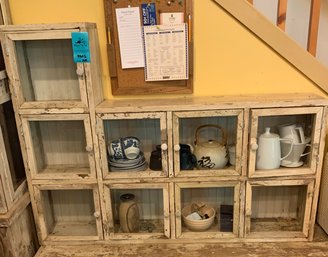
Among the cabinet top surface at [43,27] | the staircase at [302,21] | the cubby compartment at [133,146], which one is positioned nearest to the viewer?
the cabinet top surface at [43,27]

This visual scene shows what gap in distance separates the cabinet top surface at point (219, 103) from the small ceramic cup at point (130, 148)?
18 centimetres

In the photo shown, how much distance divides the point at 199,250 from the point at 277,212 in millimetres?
530

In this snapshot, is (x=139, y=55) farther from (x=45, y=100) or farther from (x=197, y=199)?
(x=197, y=199)

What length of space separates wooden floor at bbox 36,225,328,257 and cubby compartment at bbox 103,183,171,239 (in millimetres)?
65

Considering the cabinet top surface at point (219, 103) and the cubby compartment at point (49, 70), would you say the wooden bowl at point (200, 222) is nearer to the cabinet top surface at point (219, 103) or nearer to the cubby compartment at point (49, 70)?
the cabinet top surface at point (219, 103)

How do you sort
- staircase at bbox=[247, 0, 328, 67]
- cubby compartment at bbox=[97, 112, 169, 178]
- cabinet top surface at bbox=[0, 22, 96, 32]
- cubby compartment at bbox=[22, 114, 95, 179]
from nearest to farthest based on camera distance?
cabinet top surface at bbox=[0, 22, 96, 32], cubby compartment at bbox=[97, 112, 169, 178], cubby compartment at bbox=[22, 114, 95, 179], staircase at bbox=[247, 0, 328, 67]

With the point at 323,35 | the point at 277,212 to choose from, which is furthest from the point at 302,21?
the point at 277,212

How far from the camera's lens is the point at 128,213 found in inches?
60.9

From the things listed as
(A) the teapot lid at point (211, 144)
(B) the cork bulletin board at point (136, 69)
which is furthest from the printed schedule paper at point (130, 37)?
(A) the teapot lid at point (211, 144)

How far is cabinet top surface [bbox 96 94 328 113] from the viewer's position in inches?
51.4

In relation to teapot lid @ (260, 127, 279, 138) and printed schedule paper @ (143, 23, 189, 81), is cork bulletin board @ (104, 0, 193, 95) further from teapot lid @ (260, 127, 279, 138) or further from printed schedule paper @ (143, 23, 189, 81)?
teapot lid @ (260, 127, 279, 138)

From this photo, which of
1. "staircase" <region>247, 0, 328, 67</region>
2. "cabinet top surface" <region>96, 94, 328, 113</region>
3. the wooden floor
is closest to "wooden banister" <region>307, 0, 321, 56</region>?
"staircase" <region>247, 0, 328, 67</region>

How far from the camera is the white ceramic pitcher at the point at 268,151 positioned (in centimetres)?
139

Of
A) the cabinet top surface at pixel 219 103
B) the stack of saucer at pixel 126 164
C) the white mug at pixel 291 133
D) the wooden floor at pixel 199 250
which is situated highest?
the cabinet top surface at pixel 219 103
